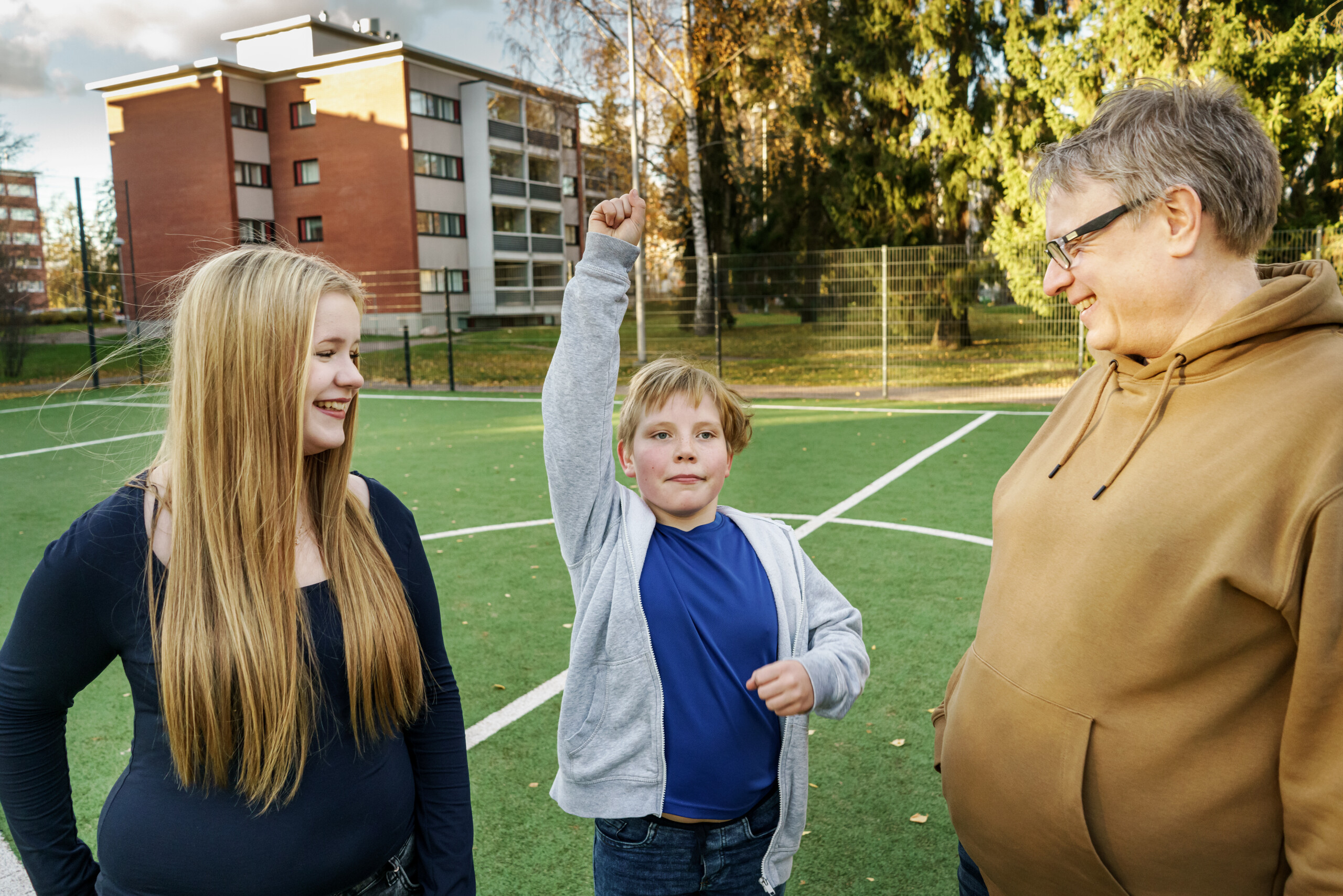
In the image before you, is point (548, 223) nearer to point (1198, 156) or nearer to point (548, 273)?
point (548, 273)

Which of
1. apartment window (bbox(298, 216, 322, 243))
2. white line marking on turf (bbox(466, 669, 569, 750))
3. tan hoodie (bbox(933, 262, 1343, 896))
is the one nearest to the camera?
tan hoodie (bbox(933, 262, 1343, 896))

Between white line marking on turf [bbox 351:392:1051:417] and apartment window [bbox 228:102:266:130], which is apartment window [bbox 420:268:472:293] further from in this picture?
white line marking on turf [bbox 351:392:1051:417]

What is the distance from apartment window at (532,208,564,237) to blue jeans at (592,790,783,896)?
44332 mm

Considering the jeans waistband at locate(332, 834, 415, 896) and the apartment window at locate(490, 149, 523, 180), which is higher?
the apartment window at locate(490, 149, 523, 180)

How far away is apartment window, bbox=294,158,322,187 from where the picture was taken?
37.1m

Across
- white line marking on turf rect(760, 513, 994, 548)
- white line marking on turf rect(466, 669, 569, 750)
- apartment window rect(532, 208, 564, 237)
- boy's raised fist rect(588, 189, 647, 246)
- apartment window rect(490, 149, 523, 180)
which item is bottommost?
white line marking on turf rect(466, 669, 569, 750)

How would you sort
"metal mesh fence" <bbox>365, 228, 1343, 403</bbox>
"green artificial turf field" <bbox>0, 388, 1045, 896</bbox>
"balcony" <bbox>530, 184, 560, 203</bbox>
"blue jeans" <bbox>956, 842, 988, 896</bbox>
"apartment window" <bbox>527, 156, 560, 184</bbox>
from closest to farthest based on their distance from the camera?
"blue jeans" <bbox>956, 842, 988, 896</bbox> → "green artificial turf field" <bbox>0, 388, 1045, 896</bbox> → "metal mesh fence" <bbox>365, 228, 1343, 403</bbox> → "balcony" <bbox>530, 184, 560, 203</bbox> → "apartment window" <bbox>527, 156, 560, 184</bbox>

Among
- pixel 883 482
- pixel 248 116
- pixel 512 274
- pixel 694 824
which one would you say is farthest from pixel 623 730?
pixel 512 274

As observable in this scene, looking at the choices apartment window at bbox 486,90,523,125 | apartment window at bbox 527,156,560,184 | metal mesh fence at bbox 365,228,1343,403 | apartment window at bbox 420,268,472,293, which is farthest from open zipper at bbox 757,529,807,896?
apartment window at bbox 527,156,560,184

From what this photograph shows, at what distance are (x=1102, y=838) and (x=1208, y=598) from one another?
0.49 m

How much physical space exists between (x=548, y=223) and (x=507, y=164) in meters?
3.66

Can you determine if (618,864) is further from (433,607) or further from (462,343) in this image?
(462,343)

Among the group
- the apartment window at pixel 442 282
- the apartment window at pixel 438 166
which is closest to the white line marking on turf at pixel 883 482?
the apartment window at pixel 442 282

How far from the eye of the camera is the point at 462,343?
24.4 m
